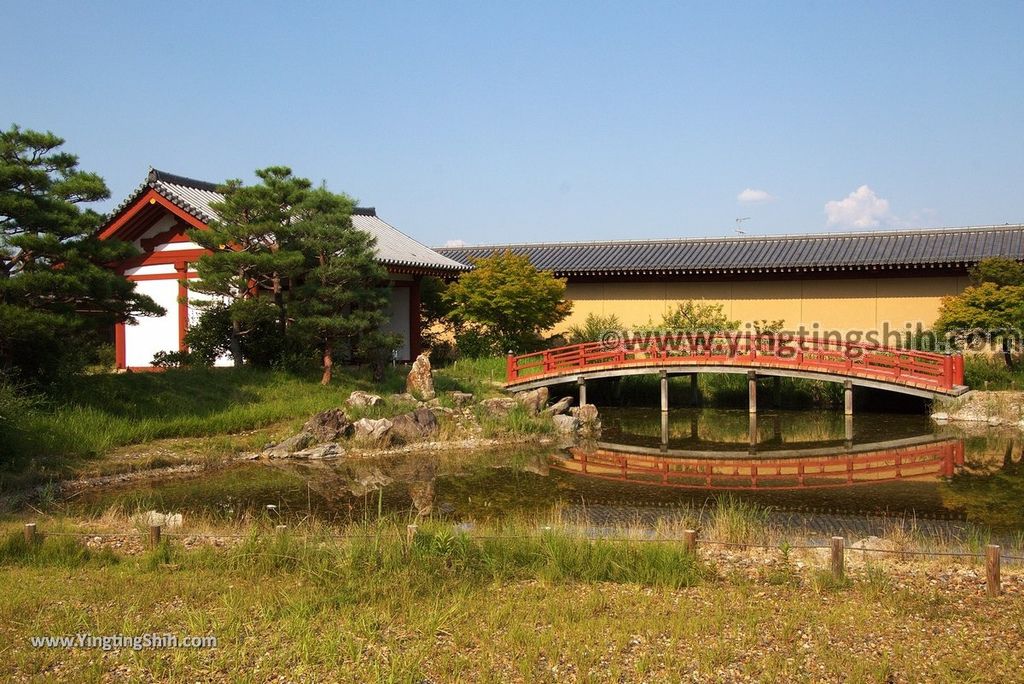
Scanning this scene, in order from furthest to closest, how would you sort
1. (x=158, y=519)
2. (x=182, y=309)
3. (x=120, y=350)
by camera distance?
1. (x=120, y=350)
2. (x=182, y=309)
3. (x=158, y=519)

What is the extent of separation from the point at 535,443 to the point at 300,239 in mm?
6075

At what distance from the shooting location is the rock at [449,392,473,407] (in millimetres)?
17366

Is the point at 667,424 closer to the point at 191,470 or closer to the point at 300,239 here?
the point at 300,239

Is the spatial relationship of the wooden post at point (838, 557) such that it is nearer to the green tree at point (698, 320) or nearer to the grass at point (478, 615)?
the grass at point (478, 615)

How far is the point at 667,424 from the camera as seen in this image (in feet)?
61.5

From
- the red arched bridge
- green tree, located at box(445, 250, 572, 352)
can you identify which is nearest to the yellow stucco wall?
the red arched bridge

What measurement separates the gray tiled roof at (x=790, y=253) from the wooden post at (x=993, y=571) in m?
15.9

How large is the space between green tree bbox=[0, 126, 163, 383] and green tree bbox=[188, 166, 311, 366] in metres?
2.41

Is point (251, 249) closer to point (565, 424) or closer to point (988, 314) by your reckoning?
point (565, 424)

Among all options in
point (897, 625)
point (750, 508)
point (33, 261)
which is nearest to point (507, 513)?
point (750, 508)

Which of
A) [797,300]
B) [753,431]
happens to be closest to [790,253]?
[797,300]

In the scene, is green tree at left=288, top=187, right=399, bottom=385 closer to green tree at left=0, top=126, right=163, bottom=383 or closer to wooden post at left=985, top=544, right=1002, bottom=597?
green tree at left=0, top=126, right=163, bottom=383

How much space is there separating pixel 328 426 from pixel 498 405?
11.9ft

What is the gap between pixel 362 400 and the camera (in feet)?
53.1
